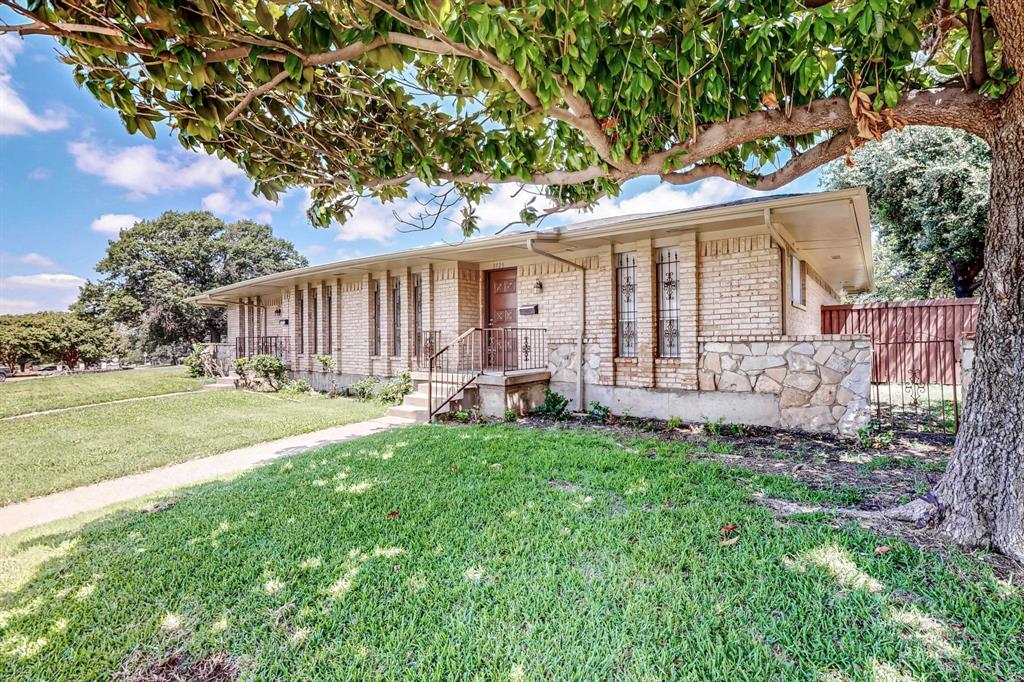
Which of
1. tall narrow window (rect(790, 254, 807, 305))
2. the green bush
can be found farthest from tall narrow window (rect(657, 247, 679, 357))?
the green bush

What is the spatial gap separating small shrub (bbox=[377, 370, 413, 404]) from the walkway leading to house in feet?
8.50

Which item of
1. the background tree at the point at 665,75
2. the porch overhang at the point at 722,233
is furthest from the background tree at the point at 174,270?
the background tree at the point at 665,75

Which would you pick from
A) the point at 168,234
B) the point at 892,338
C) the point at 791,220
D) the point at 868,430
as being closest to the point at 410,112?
the point at 791,220

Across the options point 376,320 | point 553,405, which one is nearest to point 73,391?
point 376,320

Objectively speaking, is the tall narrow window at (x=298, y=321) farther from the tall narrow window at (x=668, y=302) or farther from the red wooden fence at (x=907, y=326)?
the red wooden fence at (x=907, y=326)

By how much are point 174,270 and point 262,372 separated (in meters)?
24.0

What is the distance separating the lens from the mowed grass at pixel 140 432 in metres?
5.81

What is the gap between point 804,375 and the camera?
6.56m

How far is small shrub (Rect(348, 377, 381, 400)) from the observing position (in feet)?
37.2

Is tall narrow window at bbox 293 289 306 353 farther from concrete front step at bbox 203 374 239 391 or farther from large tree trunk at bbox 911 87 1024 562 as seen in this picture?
large tree trunk at bbox 911 87 1024 562

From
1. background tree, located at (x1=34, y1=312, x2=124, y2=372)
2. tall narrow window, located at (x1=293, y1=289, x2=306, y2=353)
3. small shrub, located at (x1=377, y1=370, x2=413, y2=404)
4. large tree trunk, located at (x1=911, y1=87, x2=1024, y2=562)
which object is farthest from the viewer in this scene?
background tree, located at (x1=34, y1=312, x2=124, y2=372)

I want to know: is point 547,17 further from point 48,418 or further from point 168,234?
point 168,234

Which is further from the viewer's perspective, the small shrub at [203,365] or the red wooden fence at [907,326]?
the small shrub at [203,365]

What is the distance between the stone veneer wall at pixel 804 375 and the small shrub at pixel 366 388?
767 centimetres
